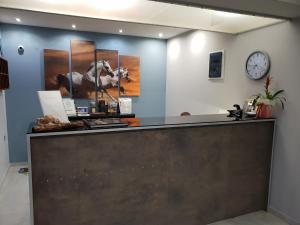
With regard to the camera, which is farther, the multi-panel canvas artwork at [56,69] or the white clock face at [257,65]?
the multi-panel canvas artwork at [56,69]

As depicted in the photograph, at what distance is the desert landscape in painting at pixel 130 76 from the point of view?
4809 millimetres

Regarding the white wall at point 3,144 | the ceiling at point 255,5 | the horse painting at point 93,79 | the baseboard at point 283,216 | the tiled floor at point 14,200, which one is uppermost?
the ceiling at point 255,5

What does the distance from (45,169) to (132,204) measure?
0.89 metres

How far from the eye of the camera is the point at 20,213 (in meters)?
2.82

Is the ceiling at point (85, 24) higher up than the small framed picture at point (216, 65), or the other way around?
the ceiling at point (85, 24)

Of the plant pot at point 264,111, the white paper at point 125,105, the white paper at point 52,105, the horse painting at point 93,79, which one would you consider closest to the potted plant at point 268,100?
the plant pot at point 264,111

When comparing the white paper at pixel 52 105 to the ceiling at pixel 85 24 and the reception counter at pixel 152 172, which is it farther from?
the ceiling at pixel 85 24

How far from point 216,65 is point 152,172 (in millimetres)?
2169

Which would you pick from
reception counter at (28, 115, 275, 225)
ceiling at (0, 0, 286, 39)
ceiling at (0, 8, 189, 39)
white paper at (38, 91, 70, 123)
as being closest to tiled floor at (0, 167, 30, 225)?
reception counter at (28, 115, 275, 225)

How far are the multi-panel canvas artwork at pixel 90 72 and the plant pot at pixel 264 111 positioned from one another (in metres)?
2.80

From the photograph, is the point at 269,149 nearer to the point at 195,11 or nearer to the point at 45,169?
the point at 195,11

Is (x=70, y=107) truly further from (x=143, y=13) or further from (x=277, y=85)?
(x=277, y=85)

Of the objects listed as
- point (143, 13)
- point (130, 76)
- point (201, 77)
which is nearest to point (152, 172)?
point (143, 13)

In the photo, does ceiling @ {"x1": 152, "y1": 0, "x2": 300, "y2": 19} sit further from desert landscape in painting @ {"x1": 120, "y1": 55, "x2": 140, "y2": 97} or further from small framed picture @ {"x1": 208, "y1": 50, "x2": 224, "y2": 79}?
desert landscape in painting @ {"x1": 120, "y1": 55, "x2": 140, "y2": 97}
